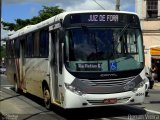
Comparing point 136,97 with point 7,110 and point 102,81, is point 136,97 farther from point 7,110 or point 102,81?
point 7,110

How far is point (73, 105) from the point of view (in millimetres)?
13172

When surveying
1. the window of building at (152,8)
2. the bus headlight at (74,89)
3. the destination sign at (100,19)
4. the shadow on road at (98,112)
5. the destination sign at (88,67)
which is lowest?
Answer: the shadow on road at (98,112)

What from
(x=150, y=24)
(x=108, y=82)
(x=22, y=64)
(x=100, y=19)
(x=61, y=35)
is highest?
(x=150, y=24)

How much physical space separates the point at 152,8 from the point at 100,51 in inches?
1065

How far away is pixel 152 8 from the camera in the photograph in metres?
39.7

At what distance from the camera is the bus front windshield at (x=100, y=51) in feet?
43.9

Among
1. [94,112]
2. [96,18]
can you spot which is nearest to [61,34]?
[96,18]

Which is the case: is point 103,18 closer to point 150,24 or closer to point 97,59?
point 97,59

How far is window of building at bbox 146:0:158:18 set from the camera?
130 feet

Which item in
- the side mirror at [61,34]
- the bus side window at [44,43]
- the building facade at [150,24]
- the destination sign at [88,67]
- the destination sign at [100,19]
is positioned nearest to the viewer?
the destination sign at [88,67]

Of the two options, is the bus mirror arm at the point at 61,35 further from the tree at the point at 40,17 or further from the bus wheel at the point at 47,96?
the tree at the point at 40,17

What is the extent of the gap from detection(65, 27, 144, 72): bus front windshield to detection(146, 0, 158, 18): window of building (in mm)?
26104

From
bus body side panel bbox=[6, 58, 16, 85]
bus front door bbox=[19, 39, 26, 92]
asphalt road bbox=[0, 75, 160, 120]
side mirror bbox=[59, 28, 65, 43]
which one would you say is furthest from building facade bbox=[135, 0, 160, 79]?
side mirror bbox=[59, 28, 65, 43]

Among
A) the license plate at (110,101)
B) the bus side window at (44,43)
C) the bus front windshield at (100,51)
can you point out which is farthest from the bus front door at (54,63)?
the license plate at (110,101)
